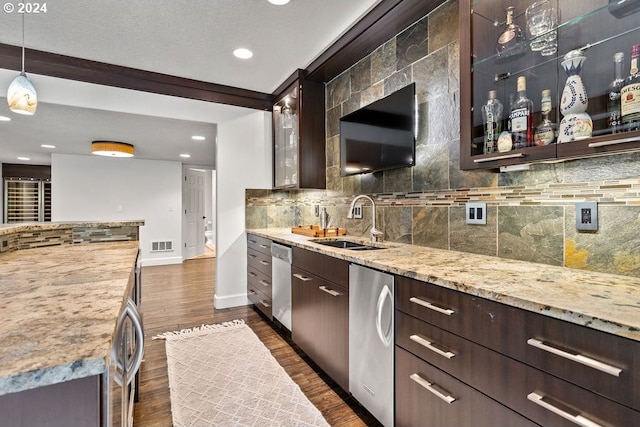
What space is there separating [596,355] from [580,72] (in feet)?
3.63

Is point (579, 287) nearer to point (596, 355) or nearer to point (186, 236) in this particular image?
point (596, 355)

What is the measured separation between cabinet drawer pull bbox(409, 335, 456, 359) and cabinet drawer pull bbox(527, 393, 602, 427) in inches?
11.3

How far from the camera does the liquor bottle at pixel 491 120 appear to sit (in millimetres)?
1522

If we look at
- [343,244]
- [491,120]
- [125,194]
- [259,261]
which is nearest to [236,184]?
[259,261]

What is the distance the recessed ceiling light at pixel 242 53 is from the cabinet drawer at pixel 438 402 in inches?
99.0

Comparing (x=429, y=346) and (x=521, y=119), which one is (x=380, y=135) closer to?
(x=521, y=119)

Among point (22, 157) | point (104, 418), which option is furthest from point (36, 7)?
point (22, 157)

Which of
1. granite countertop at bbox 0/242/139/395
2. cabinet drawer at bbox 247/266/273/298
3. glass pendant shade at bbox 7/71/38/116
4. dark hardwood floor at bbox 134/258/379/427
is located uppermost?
glass pendant shade at bbox 7/71/38/116

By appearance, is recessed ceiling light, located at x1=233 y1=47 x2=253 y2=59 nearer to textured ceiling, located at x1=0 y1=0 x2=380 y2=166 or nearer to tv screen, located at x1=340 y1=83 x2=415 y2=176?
textured ceiling, located at x1=0 y1=0 x2=380 y2=166

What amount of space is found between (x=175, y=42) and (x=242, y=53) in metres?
0.52

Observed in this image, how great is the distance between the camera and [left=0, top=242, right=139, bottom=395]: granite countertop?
1.61 ft

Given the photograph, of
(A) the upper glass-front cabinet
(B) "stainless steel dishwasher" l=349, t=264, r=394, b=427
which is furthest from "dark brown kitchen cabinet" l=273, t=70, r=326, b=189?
(A) the upper glass-front cabinet

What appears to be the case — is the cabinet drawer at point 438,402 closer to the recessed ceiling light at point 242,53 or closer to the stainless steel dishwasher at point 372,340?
the stainless steel dishwasher at point 372,340

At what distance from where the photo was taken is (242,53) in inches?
106
